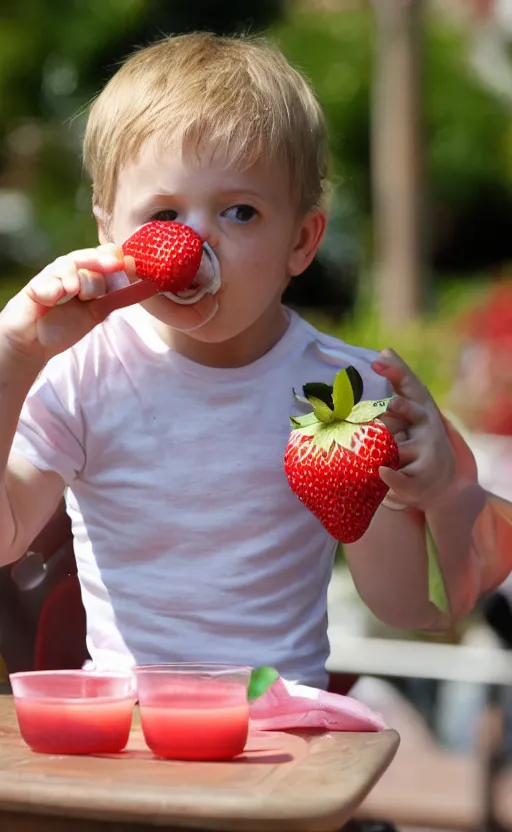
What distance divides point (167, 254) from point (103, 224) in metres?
0.30

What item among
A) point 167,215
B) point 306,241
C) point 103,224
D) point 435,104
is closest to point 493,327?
point 306,241

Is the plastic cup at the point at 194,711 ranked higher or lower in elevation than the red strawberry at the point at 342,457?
lower

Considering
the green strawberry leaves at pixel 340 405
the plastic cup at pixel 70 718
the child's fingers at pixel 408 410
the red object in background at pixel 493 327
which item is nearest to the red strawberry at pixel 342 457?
the green strawberry leaves at pixel 340 405

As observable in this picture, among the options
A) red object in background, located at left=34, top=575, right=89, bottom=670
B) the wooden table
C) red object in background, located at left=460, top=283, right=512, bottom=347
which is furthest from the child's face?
red object in background, located at left=460, top=283, right=512, bottom=347

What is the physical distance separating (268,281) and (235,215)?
105mm

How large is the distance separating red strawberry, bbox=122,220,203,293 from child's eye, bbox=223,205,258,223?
9 cm

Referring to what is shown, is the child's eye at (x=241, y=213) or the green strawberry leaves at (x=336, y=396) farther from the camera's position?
the child's eye at (x=241, y=213)

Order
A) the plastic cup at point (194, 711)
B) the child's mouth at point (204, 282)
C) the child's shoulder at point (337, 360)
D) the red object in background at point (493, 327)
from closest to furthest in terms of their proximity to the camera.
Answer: the plastic cup at point (194, 711) → the child's mouth at point (204, 282) → the child's shoulder at point (337, 360) → the red object in background at point (493, 327)

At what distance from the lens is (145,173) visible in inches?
64.9

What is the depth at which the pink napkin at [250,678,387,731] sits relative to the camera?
4.94ft

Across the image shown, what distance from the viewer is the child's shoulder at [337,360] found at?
1817mm

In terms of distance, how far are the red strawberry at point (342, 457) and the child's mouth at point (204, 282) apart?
204 mm

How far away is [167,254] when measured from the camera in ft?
5.04

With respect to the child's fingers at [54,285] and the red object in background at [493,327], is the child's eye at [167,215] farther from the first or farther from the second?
the red object in background at [493,327]
